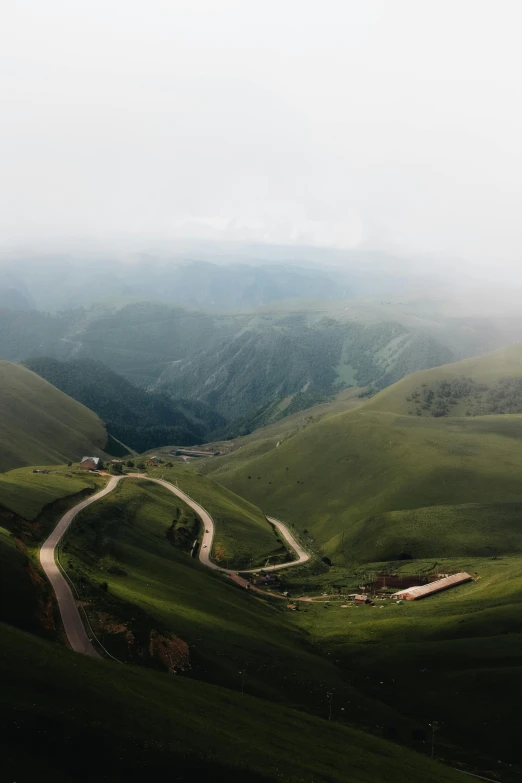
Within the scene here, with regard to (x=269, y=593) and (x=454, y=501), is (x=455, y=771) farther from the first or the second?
(x=454, y=501)

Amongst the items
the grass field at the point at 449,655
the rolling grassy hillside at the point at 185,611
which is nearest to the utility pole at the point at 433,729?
the grass field at the point at 449,655

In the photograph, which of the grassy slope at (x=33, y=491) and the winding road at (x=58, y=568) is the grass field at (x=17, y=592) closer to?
the winding road at (x=58, y=568)

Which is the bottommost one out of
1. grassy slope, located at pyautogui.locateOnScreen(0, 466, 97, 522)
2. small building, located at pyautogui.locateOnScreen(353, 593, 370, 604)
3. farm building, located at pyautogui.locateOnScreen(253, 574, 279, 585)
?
farm building, located at pyautogui.locateOnScreen(253, 574, 279, 585)

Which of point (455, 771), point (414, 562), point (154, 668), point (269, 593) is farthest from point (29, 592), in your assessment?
point (414, 562)

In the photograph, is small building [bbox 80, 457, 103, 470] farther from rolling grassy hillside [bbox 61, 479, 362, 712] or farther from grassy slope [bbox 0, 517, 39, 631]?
grassy slope [bbox 0, 517, 39, 631]

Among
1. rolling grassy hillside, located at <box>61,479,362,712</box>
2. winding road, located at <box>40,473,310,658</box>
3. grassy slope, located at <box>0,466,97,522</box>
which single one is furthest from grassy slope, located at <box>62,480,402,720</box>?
grassy slope, located at <box>0,466,97,522</box>

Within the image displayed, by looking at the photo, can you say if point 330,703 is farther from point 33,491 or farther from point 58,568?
point 33,491
